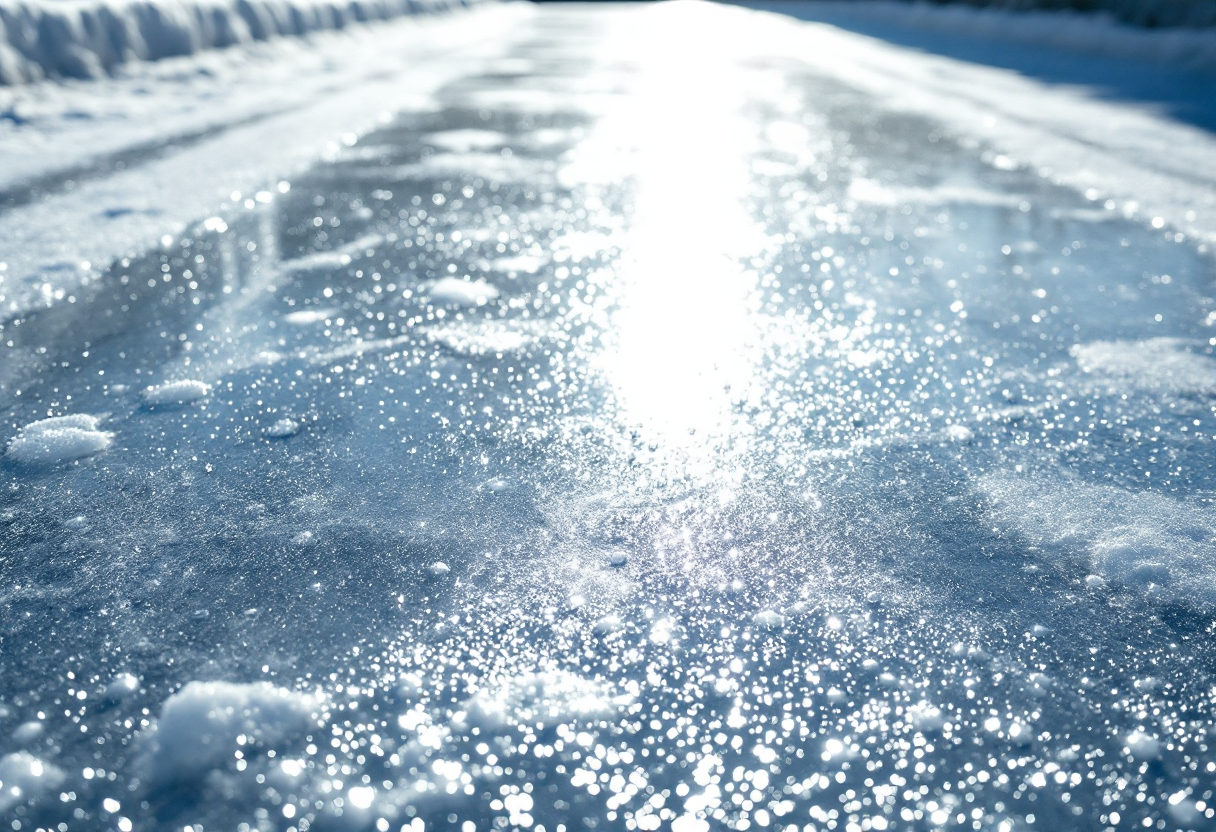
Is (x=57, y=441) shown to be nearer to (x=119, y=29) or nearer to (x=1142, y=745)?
(x=1142, y=745)

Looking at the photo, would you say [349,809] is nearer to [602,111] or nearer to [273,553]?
[273,553]

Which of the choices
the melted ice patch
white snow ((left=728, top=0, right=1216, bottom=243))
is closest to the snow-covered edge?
white snow ((left=728, top=0, right=1216, bottom=243))

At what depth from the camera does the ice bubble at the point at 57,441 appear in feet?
5.71

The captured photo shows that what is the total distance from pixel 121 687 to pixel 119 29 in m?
7.26

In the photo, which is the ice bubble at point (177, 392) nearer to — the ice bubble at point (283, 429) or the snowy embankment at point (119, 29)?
the ice bubble at point (283, 429)

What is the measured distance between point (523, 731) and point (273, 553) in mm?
572

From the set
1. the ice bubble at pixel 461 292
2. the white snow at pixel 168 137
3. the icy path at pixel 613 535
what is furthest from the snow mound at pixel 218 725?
the white snow at pixel 168 137

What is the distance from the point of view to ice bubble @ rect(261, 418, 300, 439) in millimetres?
1837

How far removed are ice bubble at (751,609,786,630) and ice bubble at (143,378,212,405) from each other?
1324mm

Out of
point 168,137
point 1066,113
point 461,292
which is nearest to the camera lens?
point 461,292

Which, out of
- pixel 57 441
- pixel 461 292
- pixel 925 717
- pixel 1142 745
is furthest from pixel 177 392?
pixel 1142 745

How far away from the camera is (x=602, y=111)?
5906 mm

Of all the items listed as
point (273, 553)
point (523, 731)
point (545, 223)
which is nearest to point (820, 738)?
point (523, 731)

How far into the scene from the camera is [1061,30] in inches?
386
